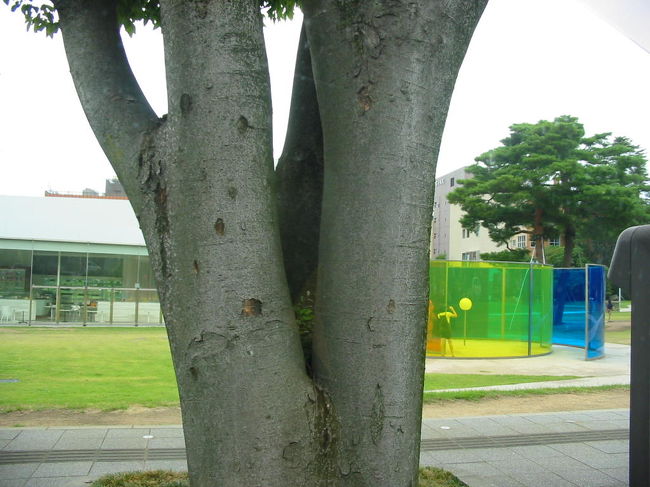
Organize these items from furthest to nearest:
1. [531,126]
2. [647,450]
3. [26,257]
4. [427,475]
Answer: [531,126], [26,257], [427,475], [647,450]

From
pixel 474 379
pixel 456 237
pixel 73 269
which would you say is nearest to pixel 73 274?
pixel 73 269

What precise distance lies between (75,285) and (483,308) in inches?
541

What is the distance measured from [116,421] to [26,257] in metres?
16.0

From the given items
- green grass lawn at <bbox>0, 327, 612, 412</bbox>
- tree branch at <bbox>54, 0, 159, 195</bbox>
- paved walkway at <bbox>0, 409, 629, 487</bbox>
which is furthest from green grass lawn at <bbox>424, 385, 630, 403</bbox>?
tree branch at <bbox>54, 0, 159, 195</bbox>

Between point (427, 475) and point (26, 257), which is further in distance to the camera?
point (26, 257)

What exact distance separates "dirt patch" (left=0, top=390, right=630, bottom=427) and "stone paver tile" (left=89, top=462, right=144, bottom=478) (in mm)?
2070

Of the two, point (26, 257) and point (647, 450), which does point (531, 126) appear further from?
point (647, 450)

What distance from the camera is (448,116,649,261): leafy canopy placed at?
104 ft

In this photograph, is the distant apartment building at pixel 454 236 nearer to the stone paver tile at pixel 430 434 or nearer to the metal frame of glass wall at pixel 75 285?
the metal frame of glass wall at pixel 75 285

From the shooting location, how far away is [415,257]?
2.36 metres

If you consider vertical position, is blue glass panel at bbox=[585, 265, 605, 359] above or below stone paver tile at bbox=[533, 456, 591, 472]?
above

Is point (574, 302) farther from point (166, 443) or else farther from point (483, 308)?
point (166, 443)

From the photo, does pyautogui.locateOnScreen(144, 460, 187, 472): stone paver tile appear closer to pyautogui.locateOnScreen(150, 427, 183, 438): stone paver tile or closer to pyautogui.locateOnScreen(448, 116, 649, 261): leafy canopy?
pyautogui.locateOnScreen(150, 427, 183, 438): stone paver tile

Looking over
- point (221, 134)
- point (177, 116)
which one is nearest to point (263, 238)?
point (221, 134)
